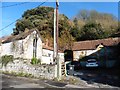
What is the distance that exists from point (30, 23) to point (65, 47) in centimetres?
987

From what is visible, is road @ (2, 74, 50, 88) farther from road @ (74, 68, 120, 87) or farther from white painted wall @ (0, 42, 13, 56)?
white painted wall @ (0, 42, 13, 56)

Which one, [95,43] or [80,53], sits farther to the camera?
[80,53]

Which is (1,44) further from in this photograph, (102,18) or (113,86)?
(102,18)

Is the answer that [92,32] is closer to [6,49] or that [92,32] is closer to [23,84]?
[6,49]

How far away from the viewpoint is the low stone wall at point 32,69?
20.4 m

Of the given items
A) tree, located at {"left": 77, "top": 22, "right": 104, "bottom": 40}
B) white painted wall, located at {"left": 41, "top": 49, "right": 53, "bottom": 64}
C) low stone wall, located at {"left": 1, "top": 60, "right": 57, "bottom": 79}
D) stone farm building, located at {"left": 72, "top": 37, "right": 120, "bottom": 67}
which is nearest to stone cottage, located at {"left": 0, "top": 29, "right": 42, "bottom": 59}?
white painted wall, located at {"left": 41, "top": 49, "right": 53, "bottom": 64}

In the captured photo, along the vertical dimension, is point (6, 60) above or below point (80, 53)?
below

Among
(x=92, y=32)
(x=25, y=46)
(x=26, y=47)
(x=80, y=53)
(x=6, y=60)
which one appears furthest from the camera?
(x=92, y=32)

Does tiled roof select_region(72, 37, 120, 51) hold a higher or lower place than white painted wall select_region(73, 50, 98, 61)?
higher

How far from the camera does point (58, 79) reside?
1961 cm

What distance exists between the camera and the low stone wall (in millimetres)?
20406

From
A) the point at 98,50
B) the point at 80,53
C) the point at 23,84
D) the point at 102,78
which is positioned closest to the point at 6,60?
the point at 23,84

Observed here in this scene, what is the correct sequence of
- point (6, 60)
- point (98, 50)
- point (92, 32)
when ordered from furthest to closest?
1. point (92, 32)
2. point (98, 50)
3. point (6, 60)

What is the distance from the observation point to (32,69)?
75.6 feet
